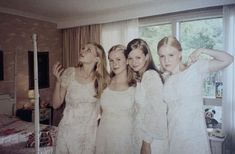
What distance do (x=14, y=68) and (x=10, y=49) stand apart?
7.7 inches

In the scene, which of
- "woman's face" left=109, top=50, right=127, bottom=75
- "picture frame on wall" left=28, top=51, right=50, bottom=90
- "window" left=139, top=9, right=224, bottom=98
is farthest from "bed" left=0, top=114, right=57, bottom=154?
"window" left=139, top=9, right=224, bottom=98

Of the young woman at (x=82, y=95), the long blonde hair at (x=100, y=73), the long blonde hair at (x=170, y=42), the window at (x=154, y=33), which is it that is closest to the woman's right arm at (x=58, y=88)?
the young woman at (x=82, y=95)

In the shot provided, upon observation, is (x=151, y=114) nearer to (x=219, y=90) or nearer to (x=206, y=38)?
(x=219, y=90)

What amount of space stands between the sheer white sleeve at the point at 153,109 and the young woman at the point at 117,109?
0.34 feet

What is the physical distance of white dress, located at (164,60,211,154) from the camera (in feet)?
4.09

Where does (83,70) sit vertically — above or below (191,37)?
below

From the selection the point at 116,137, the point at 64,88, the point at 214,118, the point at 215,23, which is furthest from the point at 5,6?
the point at 214,118

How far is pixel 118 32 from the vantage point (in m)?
1.70

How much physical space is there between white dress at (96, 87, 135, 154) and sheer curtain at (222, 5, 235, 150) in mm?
581

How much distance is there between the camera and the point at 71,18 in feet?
6.28

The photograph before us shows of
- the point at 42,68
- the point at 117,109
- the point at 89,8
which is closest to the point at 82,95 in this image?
the point at 117,109

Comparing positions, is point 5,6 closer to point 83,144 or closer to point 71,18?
point 71,18

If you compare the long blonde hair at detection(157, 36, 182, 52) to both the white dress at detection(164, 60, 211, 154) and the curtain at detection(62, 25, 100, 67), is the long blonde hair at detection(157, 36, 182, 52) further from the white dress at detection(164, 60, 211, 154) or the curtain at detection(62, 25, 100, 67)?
the curtain at detection(62, 25, 100, 67)

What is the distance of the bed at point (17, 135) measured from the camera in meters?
1.88
